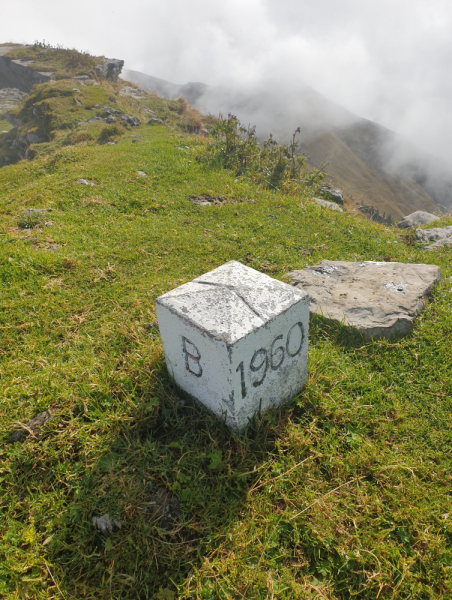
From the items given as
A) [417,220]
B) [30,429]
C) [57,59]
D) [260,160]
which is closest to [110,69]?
[57,59]

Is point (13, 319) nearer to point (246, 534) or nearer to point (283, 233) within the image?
point (246, 534)

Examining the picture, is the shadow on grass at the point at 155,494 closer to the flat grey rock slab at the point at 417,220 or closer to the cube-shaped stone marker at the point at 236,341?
the cube-shaped stone marker at the point at 236,341

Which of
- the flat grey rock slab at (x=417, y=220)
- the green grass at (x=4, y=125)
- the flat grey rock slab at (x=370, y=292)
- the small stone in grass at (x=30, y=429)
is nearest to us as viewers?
the small stone in grass at (x=30, y=429)

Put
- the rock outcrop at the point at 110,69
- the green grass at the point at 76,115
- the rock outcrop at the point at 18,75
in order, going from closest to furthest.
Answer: the green grass at the point at 76,115 < the rock outcrop at the point at 110,69 < the rock outcrop at the point at 18,75

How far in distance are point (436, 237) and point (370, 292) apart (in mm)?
3146

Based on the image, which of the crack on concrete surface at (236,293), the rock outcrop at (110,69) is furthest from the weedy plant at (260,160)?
the rock outcrop at (110,69)

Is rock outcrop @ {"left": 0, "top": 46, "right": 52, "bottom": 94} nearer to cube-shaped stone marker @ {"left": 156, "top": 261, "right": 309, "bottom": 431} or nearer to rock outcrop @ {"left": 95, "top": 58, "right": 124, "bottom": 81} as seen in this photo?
rock outcrop @ {"left": 95, "top": 58, "right": 124, "bottom": 81}

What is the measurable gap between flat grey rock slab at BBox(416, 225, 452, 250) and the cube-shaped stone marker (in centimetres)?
432

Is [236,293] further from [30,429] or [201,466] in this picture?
[30,429]

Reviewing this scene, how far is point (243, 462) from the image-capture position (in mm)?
2078

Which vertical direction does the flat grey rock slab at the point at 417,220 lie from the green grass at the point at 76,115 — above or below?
below

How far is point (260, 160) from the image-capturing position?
8.88 meters

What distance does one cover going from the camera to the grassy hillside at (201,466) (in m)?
1.69

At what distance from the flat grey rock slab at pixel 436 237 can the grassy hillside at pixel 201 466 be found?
7.20 feet
